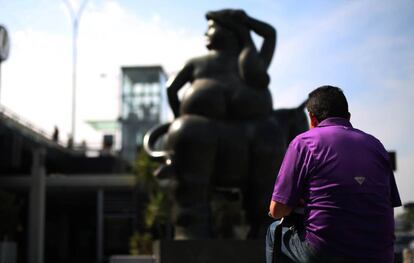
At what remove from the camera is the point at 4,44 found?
23.0 meters

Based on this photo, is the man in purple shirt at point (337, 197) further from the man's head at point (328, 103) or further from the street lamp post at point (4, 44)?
the street lamp post at point (4, 44)

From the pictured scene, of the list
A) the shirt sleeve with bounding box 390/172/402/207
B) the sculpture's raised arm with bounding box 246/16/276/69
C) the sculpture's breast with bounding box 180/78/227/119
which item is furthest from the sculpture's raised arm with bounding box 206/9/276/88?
the shirt sleeve with bounding box 390/172/402/207

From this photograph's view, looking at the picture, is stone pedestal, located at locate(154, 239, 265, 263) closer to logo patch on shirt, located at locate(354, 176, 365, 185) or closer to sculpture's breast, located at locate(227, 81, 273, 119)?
sculpture's breast, located at locate(227, 81, 273, 119)

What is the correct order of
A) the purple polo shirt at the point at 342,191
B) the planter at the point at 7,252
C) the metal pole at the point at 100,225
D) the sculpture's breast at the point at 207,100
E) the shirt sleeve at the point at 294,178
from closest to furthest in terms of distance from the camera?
the purple polo shirt at the point at 342,191
the shirt sleeve at the point at 294,178
the sculpture's breast at the point at 207,100
the planter at the point at 7,252
the metal pole at the point at 100,225

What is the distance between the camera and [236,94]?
6.66 metres

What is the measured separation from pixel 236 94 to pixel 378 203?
4334mm

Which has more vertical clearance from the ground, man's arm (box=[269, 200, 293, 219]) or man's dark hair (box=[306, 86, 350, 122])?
man's dark hair (box=[306, 86, 350, 122])

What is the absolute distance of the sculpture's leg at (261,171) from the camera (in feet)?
21.6

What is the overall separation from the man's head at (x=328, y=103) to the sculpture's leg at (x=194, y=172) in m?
3.86

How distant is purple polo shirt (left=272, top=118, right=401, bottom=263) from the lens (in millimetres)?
2340

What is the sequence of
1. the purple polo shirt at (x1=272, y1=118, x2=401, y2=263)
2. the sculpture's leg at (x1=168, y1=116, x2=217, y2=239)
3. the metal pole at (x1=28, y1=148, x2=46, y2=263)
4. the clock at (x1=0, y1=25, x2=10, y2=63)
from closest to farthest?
the purple polo shirt at (x1=272, y1=118, x2=401, y2=263)
the sculpture's leg at (x1=168, y1=116, x2=217, y2=239)
the metal pole at (x1=28, y1=148, x2=46, y2=263)
the clock at (x1=0, y1=25, x2=10, y2=63)

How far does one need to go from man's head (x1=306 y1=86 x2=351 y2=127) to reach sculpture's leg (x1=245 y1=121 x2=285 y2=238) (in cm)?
396

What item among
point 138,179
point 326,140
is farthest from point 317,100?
point 138,179

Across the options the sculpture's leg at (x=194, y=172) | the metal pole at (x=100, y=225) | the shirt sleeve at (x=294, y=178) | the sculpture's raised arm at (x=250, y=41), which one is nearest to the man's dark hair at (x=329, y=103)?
the shirt sleeve at (x=294, y=178)
